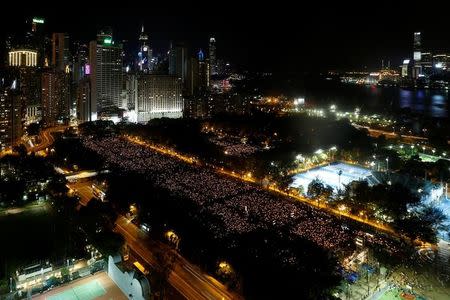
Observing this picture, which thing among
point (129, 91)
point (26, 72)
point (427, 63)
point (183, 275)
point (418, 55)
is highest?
point (418, 55)

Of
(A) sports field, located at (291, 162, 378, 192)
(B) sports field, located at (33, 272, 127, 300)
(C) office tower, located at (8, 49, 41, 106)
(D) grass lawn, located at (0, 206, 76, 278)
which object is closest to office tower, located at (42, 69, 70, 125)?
(C) office tower, located at (8, 49, 41, 106)

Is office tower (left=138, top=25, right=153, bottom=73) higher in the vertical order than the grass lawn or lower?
higher

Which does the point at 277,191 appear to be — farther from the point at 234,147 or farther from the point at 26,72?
the point at 26,72

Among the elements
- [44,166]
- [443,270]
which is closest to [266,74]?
[44,166]

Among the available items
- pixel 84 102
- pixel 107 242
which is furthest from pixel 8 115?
pixel 107 242

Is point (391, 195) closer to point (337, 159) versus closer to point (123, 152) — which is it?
point (337, 159)

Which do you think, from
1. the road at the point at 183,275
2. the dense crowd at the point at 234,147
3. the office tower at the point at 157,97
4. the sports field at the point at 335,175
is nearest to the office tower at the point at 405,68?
the office tower at the point at 157,97

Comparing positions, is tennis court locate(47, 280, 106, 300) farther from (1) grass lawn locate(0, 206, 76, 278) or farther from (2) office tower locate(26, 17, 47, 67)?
(2) office tower locate(26, 17, 47, 67)

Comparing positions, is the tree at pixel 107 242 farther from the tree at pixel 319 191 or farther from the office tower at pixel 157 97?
the office tower at pixel 157 97
